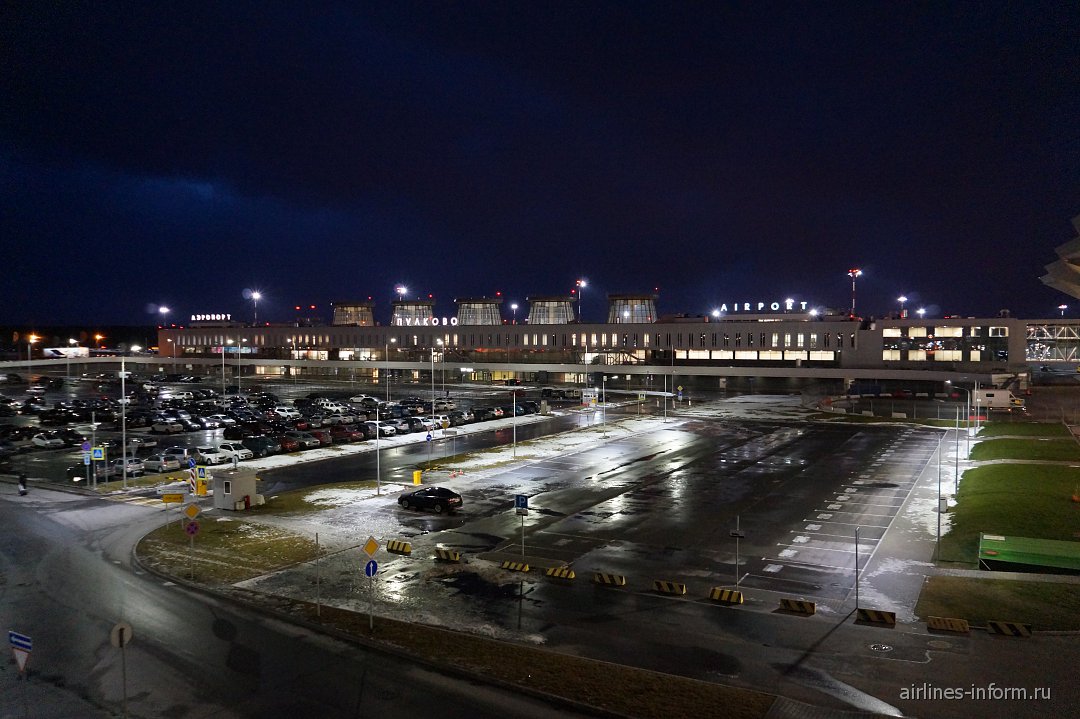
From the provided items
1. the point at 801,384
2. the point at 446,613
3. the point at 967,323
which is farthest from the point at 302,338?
the point at 446,613

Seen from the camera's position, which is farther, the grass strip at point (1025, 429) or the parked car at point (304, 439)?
the grass strip at point (1025, 429)

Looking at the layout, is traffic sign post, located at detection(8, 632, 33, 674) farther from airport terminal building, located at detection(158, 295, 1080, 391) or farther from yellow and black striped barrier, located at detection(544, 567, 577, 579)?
airport terminal building, located at detection(158, 295, 1080, 391)

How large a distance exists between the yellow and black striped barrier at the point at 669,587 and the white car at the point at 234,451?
30.5m

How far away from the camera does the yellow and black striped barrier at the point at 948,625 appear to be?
53.0 ft

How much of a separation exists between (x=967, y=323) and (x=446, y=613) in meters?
101

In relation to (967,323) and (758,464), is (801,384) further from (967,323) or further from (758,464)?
(758,464)

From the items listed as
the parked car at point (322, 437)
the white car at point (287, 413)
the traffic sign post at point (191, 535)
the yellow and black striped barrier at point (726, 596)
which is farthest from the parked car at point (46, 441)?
the yellow and black striped barrier at point (726, 596)

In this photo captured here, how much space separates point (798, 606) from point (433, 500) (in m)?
16.2

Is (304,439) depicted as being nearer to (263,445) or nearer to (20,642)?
(263,445)

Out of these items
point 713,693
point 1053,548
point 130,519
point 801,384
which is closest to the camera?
point 713,693

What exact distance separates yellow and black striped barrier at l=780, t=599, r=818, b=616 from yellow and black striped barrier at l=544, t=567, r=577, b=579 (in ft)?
20.3

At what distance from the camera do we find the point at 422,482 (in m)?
35.0

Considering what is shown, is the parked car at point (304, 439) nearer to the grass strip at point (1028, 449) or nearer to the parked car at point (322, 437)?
the parked car at point (322, 437)

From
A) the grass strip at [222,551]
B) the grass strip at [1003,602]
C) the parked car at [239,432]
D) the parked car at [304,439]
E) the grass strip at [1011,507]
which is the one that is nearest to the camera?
the grass strip at [1003,602]
